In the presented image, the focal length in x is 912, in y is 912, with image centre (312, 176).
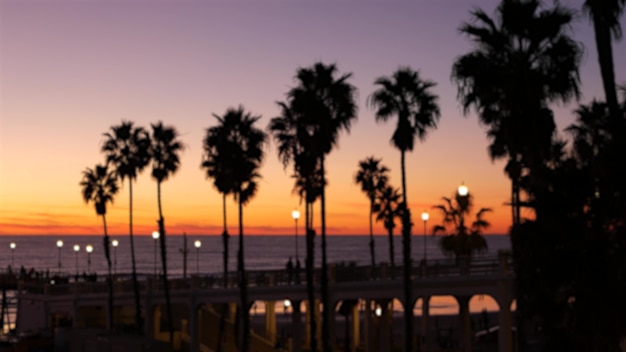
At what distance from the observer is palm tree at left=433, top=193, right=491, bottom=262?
150ft

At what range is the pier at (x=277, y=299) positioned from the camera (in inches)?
1379

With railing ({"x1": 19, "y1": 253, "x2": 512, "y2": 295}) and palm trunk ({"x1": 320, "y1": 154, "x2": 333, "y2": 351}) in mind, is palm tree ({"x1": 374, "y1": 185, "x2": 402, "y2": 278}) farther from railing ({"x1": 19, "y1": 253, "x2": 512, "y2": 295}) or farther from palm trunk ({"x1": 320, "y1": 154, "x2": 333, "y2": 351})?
palm trunk ({"x1": 320, "y1": 154, "x2": 333, "y2": 351})

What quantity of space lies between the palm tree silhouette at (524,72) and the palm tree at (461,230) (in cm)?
2035

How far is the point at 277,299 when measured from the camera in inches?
1672

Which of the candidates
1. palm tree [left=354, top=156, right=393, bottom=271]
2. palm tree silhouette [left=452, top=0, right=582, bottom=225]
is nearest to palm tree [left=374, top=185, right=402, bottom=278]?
palm tree [left=354, top=156, right=393, bottom=271]

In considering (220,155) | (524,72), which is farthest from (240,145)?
(524,72)

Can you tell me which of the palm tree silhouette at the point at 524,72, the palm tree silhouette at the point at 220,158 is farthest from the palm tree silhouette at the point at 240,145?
the palm tree silhouette at the point at 524,72

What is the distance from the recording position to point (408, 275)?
35.2 metres

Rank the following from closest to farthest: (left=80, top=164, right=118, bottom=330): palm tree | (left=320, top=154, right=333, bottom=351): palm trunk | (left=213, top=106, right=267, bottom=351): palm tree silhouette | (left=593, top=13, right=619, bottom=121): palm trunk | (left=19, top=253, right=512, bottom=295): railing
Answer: (left=593, top=13, right=619, bottom=121): palm trunk → (left=19, top=253, right=512, bottom=295): railing → (left=320, top=154, right=333, bottom=351): palm trunk → (left=213, top=106, right=267, bottom=351): palm tree silhouette → (left=80, top=164, right=118, bottom=330): palm tree

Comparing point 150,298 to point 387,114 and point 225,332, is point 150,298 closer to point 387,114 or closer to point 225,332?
point 225,332

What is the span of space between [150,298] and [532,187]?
35.1m

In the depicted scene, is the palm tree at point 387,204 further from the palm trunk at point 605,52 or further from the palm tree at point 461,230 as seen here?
the palm trunk at point 605,52

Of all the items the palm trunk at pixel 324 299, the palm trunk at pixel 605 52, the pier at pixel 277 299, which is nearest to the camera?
the palm trunk at pixel 605 52

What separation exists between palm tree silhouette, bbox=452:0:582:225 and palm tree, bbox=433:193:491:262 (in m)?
20.3
